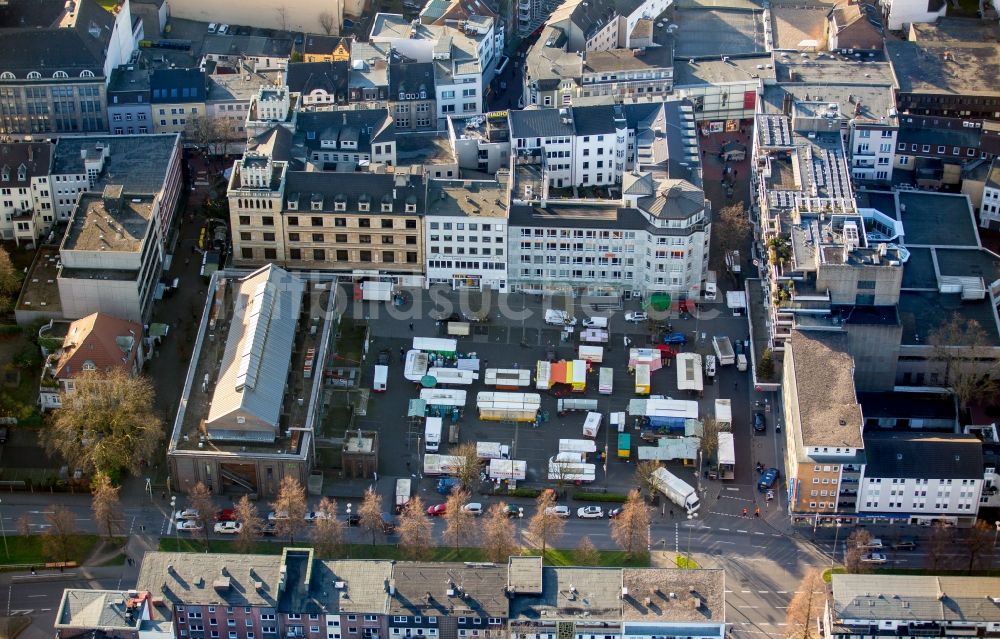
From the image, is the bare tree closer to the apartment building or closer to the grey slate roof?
the grey slate roof

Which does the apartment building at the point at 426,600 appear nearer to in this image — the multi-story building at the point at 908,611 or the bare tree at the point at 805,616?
the bare tree at the point at 805,616

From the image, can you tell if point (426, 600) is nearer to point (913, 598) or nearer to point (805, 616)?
point (805, 616)

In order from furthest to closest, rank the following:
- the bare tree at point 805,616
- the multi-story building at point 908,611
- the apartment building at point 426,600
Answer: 1. the bare tree at point 805,616
2. the multi-story building at point 908,611
3. the apartment building at point 426,600

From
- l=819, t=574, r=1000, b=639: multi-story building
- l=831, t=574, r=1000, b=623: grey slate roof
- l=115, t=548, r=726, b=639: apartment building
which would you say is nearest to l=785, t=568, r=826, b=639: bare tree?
l=819, t=574, r=1000, b=639: multi-story building

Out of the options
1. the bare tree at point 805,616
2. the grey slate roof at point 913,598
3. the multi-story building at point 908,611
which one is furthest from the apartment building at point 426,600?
the grey slate roof at point 913,598

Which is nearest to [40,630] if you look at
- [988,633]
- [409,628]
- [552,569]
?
[409,628]
